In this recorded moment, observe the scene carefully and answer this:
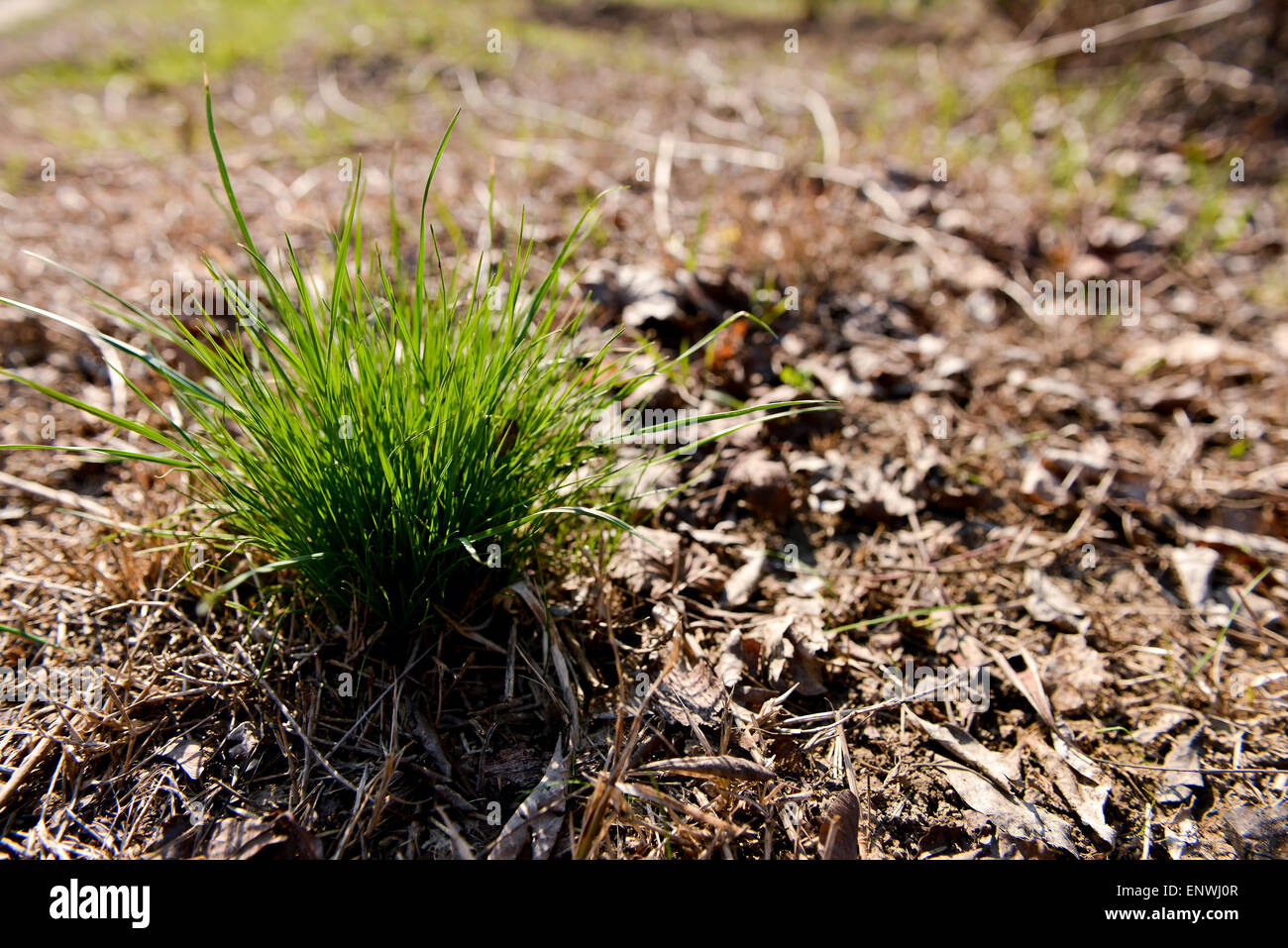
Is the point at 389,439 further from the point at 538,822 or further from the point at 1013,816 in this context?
the point at 1013,816

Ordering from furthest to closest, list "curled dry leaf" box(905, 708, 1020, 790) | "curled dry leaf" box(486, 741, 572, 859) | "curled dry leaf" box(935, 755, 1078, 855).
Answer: "curled dry leaf" box(905, 708, 1020, 790) → "curled dry leaf" box(935, 755, 1078, 855) → "curled dry leaf" box(486, 741, 572, 859)

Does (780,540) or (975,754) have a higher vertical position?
(780,540)

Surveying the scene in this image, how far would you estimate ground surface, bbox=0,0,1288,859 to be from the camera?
1385 millimetres

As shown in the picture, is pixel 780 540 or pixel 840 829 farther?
pixel 780 540

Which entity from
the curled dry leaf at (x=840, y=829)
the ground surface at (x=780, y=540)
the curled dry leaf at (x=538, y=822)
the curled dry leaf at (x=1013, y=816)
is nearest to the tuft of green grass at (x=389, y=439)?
the ground surface at (x=780, y=540)

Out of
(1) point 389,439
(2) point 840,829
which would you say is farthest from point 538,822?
(1) point 389,439

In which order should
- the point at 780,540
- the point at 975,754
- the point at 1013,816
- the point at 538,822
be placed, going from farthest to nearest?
the point at 780,540 < the point at 975,754 < the point at 1013,816 < the point at 538,822

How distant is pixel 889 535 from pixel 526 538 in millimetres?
1067

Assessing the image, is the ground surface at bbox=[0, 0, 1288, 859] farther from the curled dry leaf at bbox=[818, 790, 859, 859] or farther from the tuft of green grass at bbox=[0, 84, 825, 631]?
the tuft of green grass at bbox=[0, 84, 825, 631]

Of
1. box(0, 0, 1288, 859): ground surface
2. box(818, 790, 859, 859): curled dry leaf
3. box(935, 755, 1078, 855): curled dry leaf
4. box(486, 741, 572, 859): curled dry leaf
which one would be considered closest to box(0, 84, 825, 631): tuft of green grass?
box(0, 0, 1288, 859): ground surface

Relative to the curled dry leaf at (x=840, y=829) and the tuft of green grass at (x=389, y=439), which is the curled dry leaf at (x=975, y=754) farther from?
the tuft of green grass at (x=389, y=439)

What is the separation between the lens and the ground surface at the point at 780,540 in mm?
1385

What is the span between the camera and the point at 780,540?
2.00 meters

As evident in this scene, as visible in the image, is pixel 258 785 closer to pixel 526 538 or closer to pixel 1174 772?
pixel 526 538
